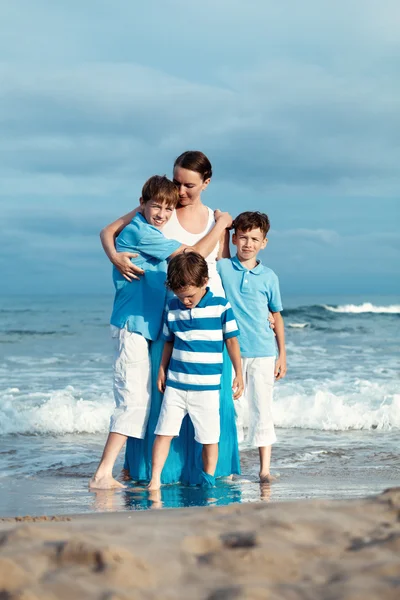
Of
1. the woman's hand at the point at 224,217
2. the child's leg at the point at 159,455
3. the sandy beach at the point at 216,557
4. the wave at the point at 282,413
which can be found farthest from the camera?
the wave at the point at 282,413

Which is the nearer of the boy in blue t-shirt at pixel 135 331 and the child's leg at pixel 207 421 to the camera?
the child's leg at pixel 207 421

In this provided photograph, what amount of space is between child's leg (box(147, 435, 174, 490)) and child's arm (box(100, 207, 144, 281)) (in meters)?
1.04

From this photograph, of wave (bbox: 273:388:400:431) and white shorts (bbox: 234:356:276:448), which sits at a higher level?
white shorts (bbox: 234:356:276:448)

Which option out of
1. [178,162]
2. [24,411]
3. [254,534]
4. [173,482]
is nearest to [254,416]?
[173,482]

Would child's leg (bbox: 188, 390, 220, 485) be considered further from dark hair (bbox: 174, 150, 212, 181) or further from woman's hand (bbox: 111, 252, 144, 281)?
A: dark hair (bbox: 174, 150, 212, 181)

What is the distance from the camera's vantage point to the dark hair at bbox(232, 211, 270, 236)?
15.6ft

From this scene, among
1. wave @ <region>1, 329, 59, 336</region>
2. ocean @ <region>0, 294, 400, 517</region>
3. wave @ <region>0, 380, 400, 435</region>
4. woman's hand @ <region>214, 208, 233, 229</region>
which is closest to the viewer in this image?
ocean @ <region>0, 294, 400, 517</region>

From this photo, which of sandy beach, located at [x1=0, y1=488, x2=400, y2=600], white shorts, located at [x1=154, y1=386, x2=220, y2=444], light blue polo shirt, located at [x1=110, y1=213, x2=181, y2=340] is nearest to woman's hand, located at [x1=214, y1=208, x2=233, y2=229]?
light blue polo shirt, located at [x1=110, y1=213, x2=181, y2=340]

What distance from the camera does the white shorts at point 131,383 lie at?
455 centimetres

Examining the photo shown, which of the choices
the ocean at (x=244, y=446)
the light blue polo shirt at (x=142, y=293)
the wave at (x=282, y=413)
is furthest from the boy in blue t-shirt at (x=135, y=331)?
the wave at (x=282, y=413)

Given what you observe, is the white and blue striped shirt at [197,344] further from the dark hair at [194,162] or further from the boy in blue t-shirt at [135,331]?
the dark hair at [194,162]

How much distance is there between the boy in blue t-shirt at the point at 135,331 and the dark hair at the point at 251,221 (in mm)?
241

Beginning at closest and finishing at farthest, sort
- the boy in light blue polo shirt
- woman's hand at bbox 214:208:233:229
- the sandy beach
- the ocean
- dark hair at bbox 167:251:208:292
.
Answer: the sandy beach < dark hair at bbox 167:251:208:292 < the ocean < woman's hand at bbox 214:208:233:229 < the boy in light blue polo shirt

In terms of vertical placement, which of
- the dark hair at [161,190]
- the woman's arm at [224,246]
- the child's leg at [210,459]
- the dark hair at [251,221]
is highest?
the dark hair at [161,190]
